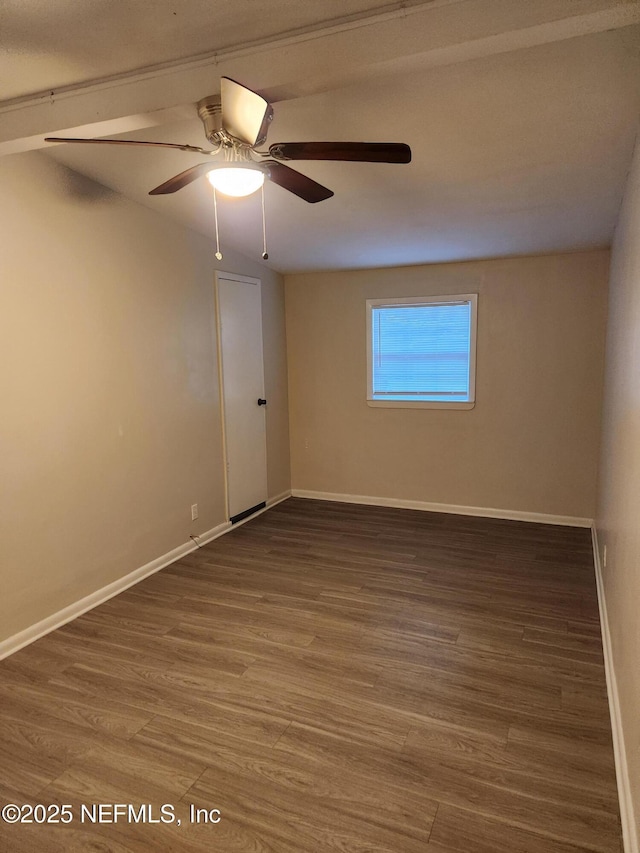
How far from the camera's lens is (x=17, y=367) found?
2775 millimetres

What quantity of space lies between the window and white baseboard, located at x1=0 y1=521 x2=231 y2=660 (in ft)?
7.03

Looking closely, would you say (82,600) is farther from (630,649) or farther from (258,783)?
(630,649)

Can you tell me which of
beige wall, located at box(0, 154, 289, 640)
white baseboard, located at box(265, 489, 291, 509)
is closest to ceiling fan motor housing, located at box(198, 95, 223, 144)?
beige wall, located at box(0, 154, 289, 640)

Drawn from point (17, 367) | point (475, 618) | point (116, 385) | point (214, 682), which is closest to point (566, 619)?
point (475, 618)

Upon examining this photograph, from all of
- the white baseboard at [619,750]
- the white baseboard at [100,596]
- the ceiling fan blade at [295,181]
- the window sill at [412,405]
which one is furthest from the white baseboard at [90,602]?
the white baseboard at [619,750]

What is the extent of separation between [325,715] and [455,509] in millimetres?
2989

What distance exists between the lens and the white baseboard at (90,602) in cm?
279

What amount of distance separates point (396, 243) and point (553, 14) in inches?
105

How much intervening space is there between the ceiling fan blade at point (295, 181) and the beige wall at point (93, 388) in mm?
1495

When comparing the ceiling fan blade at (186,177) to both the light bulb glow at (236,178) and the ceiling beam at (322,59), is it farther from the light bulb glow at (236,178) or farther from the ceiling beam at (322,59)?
the ceiling beam at (322,59)

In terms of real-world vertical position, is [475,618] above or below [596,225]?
below

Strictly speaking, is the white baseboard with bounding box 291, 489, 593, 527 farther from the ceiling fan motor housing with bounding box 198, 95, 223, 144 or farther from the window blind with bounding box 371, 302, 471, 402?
the ceiling fan motor housing with bounding box 198, 95, 223, 144

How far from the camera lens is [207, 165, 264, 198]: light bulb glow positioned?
1.96 m

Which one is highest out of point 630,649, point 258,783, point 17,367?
point 17,367
